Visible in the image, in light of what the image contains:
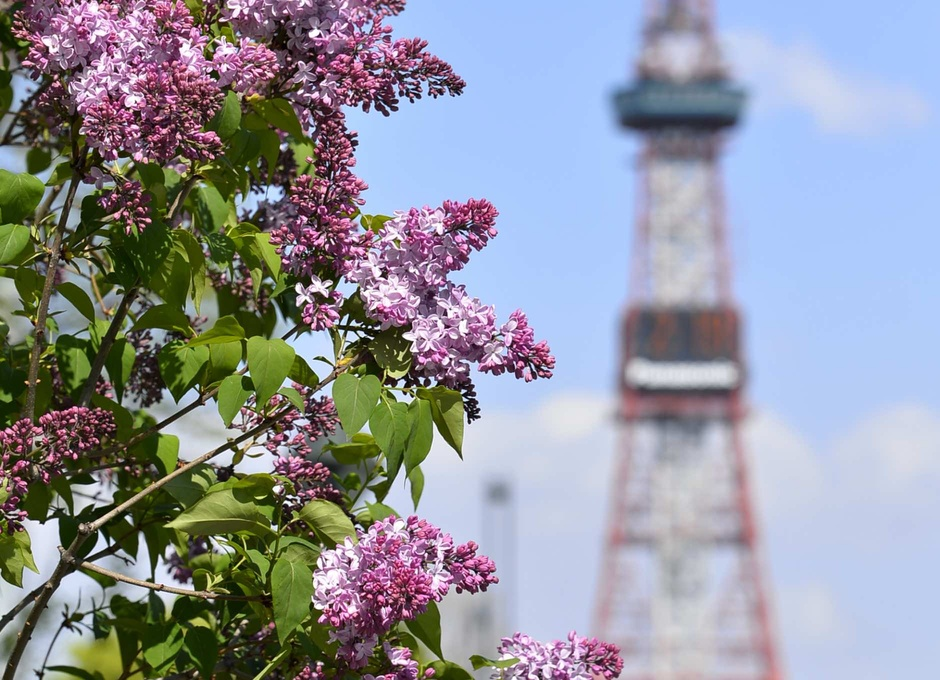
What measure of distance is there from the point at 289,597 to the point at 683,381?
6288 cm

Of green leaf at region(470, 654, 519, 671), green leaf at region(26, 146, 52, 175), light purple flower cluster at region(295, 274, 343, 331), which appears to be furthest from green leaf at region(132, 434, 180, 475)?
green leaf at region(26, 146, 52, 175)

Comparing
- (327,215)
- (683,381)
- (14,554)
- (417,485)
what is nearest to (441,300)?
(327,215)

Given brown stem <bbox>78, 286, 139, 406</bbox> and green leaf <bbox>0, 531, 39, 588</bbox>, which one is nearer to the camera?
green leaf <bbox>0, 531, 39, 588</bbox>

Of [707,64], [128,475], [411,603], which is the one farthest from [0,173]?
[707,64]

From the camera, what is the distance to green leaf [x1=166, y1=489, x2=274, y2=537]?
2469 millimetres

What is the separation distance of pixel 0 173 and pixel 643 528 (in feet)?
180

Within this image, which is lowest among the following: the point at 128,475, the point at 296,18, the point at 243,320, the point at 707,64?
the point at 128,475

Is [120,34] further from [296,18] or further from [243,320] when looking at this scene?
[243,320]

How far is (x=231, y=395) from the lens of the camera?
2479 mm

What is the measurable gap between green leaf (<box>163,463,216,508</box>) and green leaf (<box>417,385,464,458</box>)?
1.39 feet

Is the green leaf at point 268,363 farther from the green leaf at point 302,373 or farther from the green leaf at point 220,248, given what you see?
the green leaf at point 220,248

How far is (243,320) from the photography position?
311cm

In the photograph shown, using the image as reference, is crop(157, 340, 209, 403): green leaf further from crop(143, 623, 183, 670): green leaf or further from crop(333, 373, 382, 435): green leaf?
crop(143, 623, 183, 670): green leaf

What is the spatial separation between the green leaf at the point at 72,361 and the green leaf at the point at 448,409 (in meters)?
0.68
